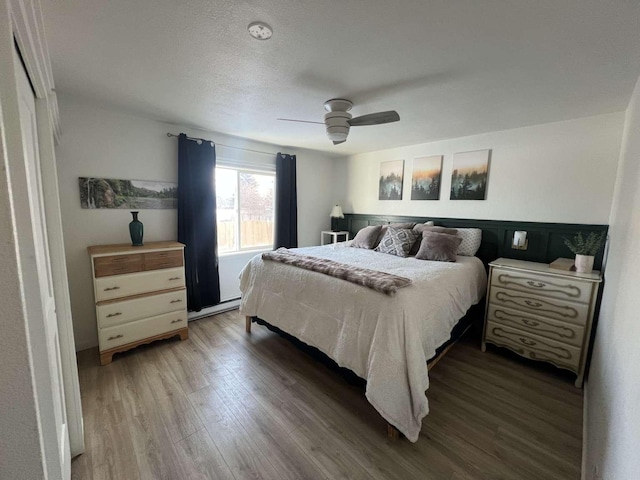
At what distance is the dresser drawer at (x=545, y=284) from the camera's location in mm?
2117

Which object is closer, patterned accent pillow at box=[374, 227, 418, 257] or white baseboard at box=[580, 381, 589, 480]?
white baseboard at box=[580, 381, 589, 480]

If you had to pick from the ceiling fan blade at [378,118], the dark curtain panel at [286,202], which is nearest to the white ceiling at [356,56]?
the ceiling fan blade at [378,118]

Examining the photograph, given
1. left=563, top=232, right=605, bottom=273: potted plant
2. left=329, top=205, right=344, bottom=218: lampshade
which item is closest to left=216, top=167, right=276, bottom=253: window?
left=329, top=205, right=344, bottom=218: lampshade

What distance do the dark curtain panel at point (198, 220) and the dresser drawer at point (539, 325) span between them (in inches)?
128

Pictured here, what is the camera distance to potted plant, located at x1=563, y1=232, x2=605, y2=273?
2215 mm

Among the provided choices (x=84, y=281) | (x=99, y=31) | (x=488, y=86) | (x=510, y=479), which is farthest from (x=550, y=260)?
(x=84, y=281)

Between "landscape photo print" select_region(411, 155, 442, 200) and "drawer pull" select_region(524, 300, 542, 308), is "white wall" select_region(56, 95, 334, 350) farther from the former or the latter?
"drawer pull" select_region(524, 300, 542, 308)

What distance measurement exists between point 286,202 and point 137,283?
227cm

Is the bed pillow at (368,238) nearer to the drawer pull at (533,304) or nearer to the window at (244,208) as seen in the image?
the window at (244,208)

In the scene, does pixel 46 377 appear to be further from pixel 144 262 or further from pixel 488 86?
pixel 488 86

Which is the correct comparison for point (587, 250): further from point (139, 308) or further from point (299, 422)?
point (139, 308)

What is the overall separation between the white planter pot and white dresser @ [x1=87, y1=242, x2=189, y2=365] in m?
3.71

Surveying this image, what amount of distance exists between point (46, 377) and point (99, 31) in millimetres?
1671

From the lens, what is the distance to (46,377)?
799 millimetres
